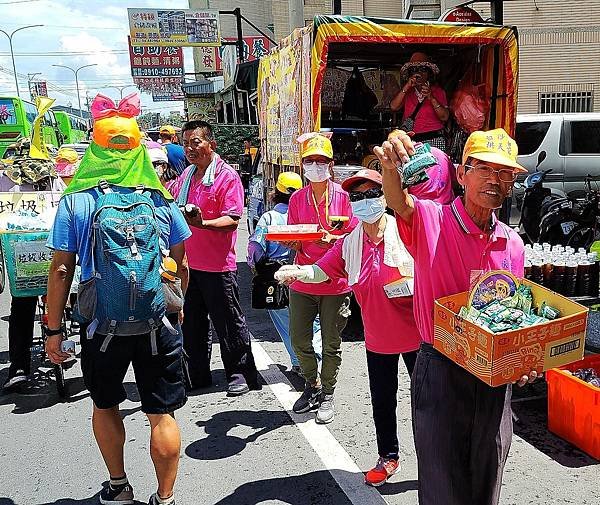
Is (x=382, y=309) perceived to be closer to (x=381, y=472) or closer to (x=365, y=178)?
(x=365, y=178)

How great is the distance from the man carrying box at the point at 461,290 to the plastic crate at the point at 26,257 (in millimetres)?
3024

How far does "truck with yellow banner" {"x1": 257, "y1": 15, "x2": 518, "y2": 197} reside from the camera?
580 centimetres

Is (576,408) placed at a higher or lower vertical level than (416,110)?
lower

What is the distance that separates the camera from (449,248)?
222 cm

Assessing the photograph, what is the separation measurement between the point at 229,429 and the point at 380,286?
1.68 m

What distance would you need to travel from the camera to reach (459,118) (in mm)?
7285

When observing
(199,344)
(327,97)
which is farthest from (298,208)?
(327,97)

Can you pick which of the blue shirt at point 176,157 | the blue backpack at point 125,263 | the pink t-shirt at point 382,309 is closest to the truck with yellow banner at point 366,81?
the blue shirt at point 176,157

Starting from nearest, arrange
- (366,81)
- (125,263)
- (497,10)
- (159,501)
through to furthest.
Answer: (125,263), (159,501), (366,81), (497,10)

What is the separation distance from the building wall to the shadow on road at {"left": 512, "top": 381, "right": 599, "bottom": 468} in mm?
13736

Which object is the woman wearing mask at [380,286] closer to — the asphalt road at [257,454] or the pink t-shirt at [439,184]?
the asphalt road at [257,454]

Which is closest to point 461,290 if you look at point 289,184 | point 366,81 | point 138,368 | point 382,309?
point 382,309

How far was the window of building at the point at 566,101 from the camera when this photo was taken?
15742 millimetres

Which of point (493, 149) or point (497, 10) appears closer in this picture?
point (493, 149)
